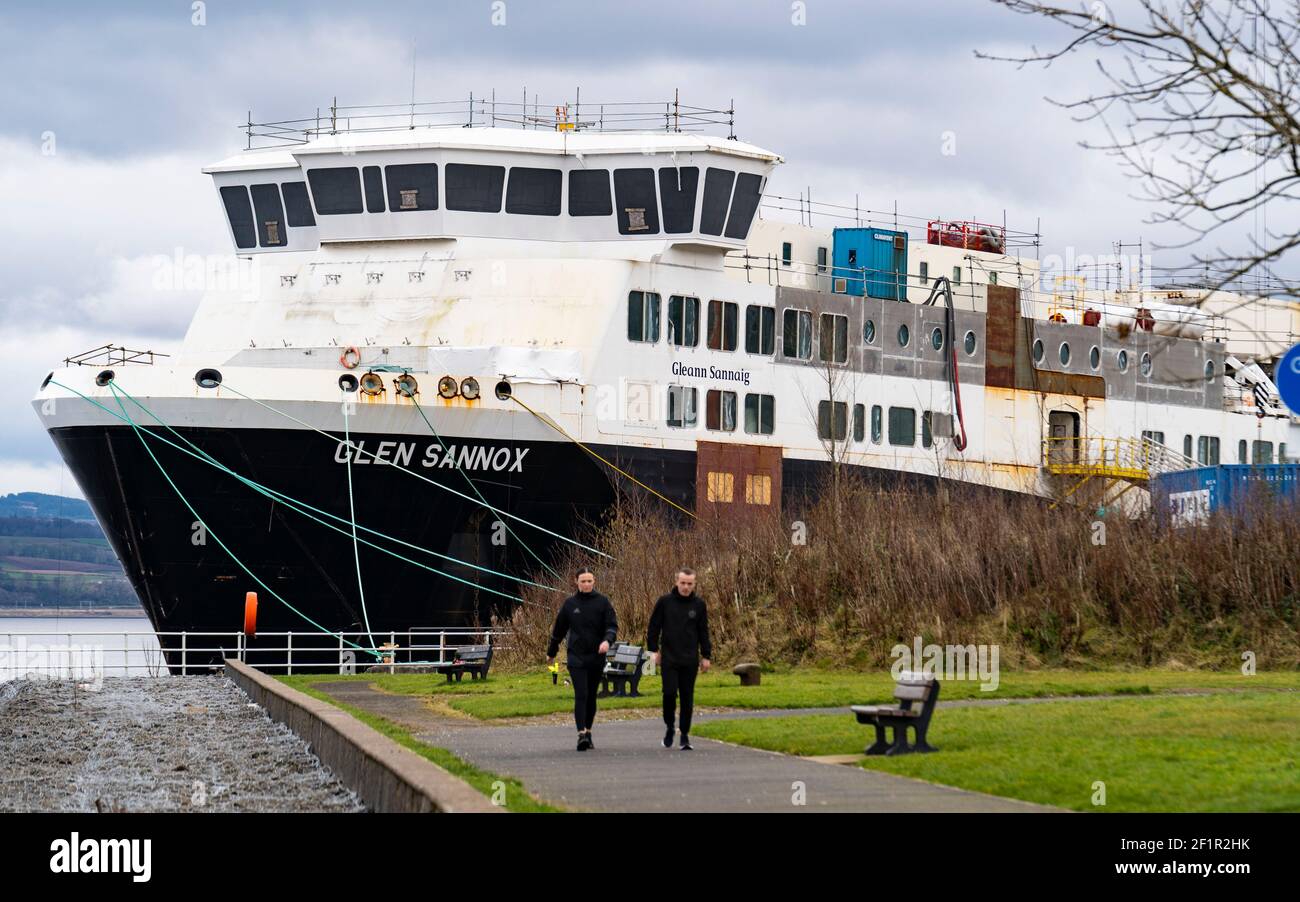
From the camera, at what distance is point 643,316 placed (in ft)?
121

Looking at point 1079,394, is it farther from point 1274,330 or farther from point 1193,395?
point 1274,330

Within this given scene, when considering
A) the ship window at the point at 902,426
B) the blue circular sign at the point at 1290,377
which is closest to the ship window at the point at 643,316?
the ship window at the point at 902,426

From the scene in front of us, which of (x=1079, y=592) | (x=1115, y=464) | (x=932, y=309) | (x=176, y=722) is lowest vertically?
(x=176, y=722)

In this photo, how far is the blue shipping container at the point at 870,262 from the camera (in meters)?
43.2

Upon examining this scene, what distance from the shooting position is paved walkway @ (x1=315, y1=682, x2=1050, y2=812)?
1228cm

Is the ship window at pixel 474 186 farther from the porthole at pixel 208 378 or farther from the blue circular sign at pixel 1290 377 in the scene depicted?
the blue circular sign at pixel 1290 377

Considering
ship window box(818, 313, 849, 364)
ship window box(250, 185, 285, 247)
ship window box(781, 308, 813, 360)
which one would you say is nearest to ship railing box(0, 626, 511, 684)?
ship window box(250, 185, 285, 247)

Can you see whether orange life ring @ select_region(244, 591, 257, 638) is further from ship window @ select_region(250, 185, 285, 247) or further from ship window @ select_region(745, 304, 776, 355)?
ship window @ select_region(745, 304, 776, 355)

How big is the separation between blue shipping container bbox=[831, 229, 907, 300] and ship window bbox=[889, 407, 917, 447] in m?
2.86

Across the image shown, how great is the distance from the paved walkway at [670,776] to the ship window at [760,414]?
65.9ft

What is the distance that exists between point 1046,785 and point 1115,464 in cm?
3494

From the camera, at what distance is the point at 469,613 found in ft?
114

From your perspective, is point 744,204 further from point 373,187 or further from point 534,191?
point 373,187
